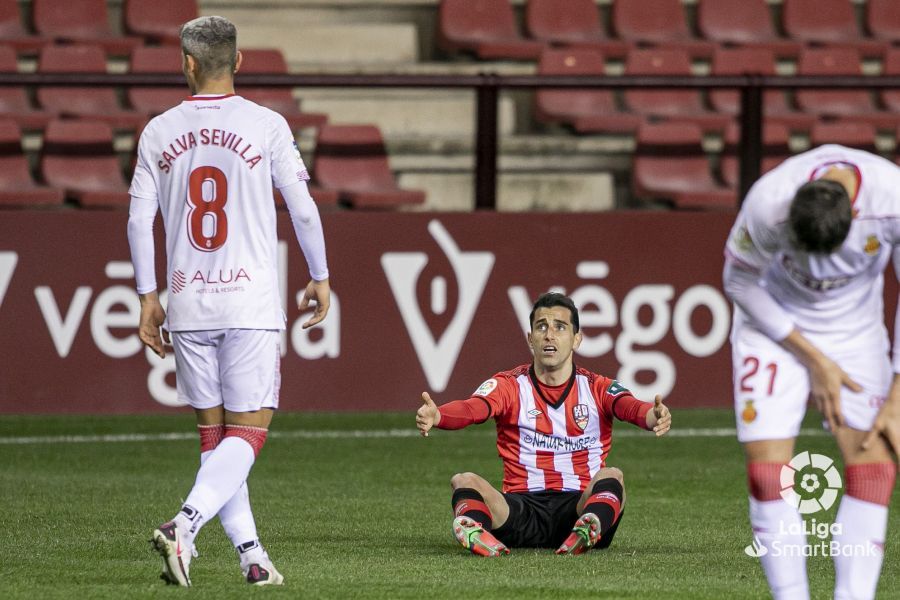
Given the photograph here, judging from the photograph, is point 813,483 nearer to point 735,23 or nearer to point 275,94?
point 275,94

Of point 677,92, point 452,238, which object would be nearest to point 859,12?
point 677,92

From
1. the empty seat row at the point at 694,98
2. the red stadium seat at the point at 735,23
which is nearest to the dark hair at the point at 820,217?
the empty seat row at the point at 694,98

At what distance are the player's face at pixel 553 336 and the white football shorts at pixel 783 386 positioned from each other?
1.73 meters

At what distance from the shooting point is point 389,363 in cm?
1030

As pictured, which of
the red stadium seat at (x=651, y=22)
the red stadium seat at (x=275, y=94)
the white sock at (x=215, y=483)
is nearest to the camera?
the white sock at (x=215, y=483)

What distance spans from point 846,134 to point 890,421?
8.64 m

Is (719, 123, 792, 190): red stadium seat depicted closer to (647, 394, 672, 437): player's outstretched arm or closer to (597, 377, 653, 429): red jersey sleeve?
(597, 377, 653, 429): red jersey sleeve

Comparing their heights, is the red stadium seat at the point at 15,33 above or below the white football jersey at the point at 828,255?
above

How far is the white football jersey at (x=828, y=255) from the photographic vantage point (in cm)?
422

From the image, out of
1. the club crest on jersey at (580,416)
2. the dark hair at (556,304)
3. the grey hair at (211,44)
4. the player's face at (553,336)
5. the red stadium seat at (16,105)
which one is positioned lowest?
the club crest on jersey at (580,416)

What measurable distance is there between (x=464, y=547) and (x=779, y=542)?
188 cm

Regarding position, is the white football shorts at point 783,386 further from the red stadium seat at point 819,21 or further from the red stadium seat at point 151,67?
the red stadium seat at point 819,21

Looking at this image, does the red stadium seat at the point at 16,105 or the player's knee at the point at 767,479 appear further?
the red stadium seat at the point at 16,105

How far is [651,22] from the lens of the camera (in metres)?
14.3
